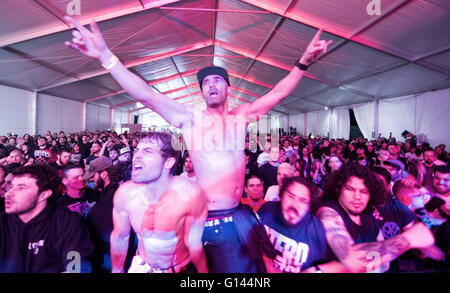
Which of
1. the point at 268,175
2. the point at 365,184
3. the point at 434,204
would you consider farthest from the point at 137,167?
the point at 434,204

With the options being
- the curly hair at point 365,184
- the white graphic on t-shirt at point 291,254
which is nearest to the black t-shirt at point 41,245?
the white graphic on t-shirt at point 291,254

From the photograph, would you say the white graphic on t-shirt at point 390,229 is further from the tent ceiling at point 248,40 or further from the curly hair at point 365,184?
the tent ceiling at point 248,40

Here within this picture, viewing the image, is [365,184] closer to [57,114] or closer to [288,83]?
[288,83]

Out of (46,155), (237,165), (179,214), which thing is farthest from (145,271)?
(46,155)

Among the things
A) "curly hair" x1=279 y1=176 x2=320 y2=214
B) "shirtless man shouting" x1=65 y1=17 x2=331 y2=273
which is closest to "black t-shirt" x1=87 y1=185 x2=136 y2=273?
"shirtless man shouting" x1=65 y1=17 x2=331 y2=273

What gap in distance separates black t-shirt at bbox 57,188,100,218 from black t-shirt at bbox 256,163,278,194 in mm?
2628

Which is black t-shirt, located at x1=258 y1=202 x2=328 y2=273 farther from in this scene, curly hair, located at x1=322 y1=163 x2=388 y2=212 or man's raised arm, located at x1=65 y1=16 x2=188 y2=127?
man's raised arm, located at x1=65 y1=16 x2=188 y2=127

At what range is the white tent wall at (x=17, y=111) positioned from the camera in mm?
11305

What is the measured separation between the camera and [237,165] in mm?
1712

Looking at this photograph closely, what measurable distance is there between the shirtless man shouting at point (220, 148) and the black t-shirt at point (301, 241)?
0.60 feet

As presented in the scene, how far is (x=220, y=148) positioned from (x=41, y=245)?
1.52 m

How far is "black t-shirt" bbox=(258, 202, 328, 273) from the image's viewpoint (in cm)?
165

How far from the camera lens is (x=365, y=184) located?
75.8 inches
